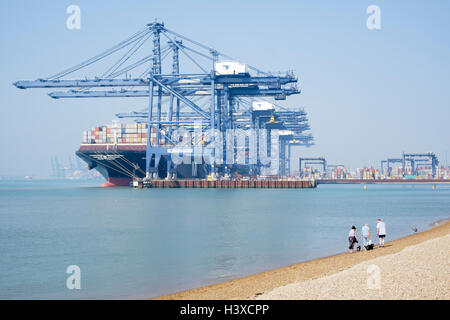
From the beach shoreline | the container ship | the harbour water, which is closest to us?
Result: the beach shoreline

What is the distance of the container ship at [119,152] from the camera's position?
89562mm

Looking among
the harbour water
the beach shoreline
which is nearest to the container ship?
the harbour water

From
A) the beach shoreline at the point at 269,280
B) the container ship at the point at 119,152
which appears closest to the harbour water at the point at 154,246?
the beach shoreline at the point at 269,280

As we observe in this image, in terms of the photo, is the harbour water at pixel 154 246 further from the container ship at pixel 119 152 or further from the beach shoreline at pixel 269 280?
the container ship at pixel 119 152

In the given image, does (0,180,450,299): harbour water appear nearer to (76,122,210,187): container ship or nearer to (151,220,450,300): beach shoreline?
(151,220,450,300): beach shoreline

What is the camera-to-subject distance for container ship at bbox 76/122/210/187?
8956 cm

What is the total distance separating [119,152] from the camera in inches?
3499

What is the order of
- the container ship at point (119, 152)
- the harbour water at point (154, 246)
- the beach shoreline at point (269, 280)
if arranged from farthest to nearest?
the container ship at point (119, 152), the harbour water at point (154, 246), the beach shoreline at point (269, 280)

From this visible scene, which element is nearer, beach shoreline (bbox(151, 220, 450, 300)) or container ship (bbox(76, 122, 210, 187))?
beach shoreline (bbox(151, 220, 450, 300))

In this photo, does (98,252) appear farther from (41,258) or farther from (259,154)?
(259,154)

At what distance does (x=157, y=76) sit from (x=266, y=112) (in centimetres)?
3321

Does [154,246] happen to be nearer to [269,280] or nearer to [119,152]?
[269,280]

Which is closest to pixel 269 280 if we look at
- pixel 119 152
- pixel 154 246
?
pixel 154 246

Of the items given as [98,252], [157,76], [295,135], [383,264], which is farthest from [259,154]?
[383,264]
